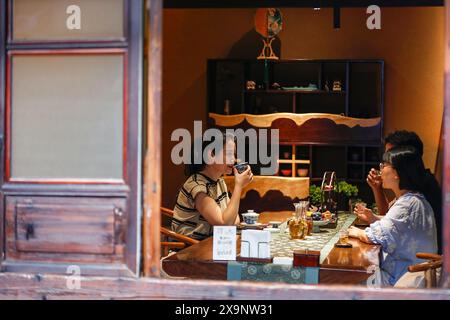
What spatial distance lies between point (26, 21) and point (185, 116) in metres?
Result: 7.15

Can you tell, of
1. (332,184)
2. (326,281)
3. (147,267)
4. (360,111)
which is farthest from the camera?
(360,111)

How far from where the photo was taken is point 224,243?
416cm

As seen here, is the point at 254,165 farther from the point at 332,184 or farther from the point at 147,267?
the point at 147,267

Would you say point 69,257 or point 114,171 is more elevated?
point 114,171

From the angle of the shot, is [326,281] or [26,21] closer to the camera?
[26,21]

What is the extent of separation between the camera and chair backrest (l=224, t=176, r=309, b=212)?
896cm

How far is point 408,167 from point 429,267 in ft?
2.74

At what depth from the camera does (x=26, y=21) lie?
341cm

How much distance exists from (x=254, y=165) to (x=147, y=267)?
6.57 metres

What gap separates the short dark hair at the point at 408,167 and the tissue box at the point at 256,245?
115cm

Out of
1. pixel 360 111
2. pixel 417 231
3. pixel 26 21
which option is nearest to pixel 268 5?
pixel 417 231

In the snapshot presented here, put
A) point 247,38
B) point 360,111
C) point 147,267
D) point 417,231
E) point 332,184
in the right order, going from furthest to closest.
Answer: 1. point 247,38
2. point 360,111
3. point 332,184
4. point 417,231
5. point 147,267

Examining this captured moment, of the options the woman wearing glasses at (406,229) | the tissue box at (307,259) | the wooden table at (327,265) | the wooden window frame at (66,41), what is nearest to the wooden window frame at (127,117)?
the wooden window frame at (66,41)

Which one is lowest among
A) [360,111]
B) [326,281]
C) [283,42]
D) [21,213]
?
[326,281]
